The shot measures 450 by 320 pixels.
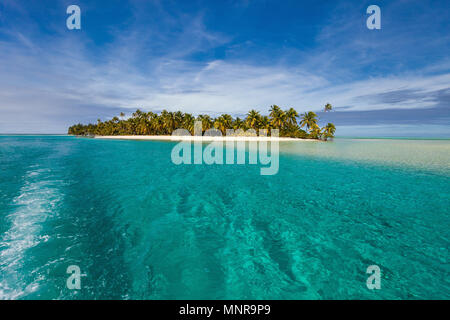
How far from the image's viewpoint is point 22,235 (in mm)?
6949

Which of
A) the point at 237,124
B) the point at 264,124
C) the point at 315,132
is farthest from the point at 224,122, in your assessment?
the point at 315,132

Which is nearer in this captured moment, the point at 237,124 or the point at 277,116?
the point at 277,116

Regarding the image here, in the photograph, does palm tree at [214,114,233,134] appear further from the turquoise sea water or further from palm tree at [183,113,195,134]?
the turquoise sea water

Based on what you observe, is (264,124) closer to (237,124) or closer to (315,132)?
(237,124)

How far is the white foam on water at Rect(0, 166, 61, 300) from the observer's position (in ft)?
15.2

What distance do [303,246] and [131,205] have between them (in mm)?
8598
